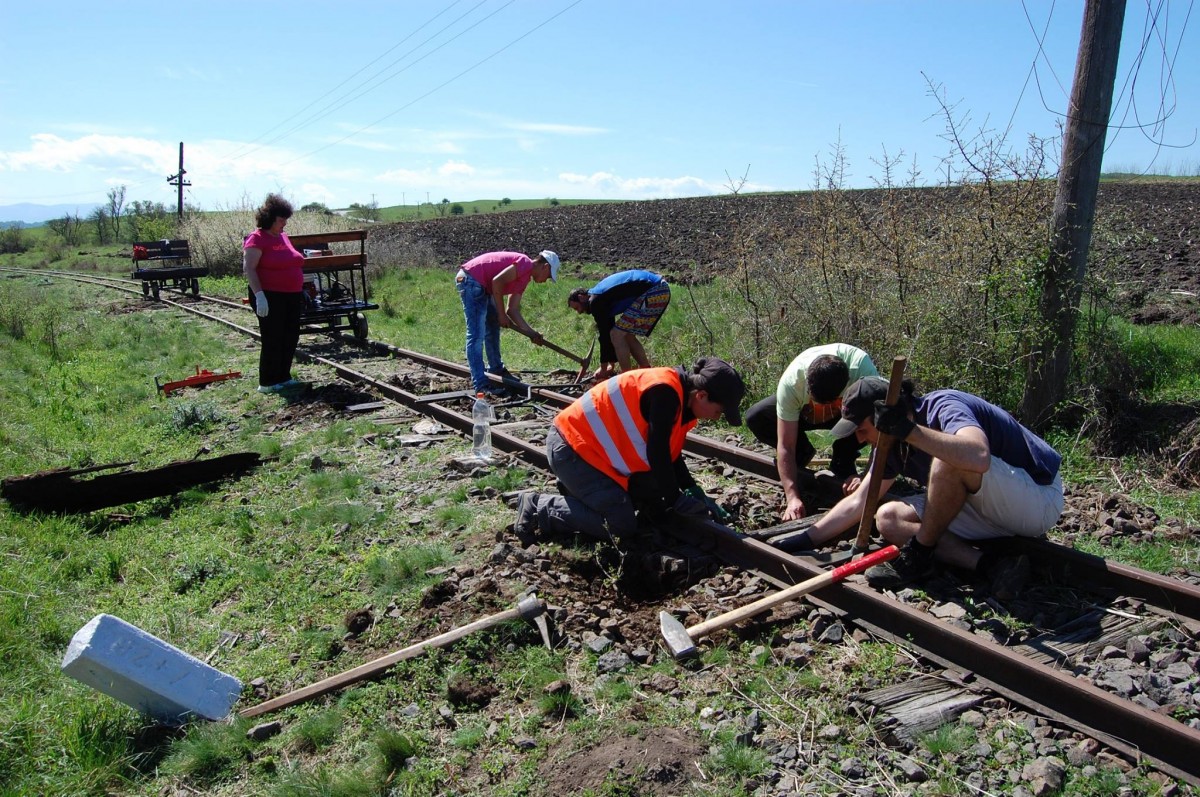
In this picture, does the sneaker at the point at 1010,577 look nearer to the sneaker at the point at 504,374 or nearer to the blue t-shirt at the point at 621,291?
the blue t-shirt at the point at 621,291

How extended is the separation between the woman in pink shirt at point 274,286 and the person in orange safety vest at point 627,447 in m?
5.85

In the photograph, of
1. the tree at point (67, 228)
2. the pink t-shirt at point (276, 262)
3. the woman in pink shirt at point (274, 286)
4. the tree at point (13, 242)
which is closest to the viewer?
the woman in pink shirt at point (274, 286)

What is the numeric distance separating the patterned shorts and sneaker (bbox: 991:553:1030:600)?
4881 mm

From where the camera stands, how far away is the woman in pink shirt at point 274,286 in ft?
32.4

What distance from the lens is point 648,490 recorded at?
203 inches

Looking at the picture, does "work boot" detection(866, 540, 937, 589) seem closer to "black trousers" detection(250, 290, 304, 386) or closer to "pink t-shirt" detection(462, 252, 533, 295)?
Result: "pink t-shirt" detection(462, 252, 533, 295)

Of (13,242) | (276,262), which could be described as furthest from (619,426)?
(13,242)

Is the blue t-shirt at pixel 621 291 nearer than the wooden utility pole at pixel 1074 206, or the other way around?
the wooden utility pole at pixel 1074 206

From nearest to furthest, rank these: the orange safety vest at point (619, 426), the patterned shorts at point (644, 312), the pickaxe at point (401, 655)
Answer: the pickaxe at point (401, 655) → the orange safety vest at point (619, 426) → the patterned shorts at point (644, 312)

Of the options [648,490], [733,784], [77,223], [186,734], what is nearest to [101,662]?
[186,734]

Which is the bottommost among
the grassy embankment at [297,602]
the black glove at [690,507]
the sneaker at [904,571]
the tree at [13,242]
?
the grassy embankment at [297,602]

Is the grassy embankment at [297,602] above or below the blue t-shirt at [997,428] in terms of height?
below

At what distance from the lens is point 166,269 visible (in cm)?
2289

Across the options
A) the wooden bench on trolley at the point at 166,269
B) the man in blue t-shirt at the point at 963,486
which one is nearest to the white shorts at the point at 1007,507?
the man in blue t-shirt at the point at 963,486
